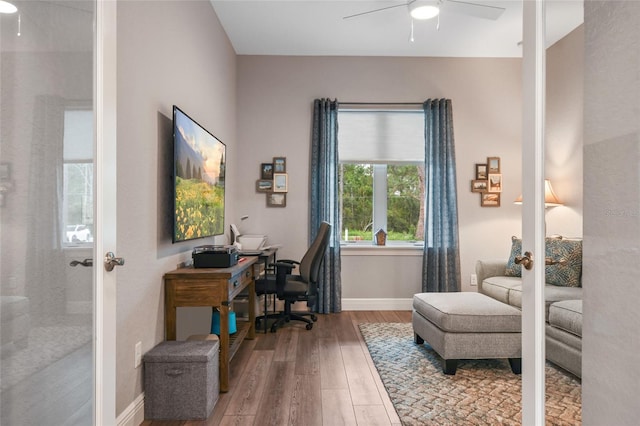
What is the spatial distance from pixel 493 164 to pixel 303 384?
11.8 feet

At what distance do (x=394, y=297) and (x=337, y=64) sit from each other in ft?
9.67

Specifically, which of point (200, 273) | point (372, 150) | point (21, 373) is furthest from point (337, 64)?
point (21, 373)

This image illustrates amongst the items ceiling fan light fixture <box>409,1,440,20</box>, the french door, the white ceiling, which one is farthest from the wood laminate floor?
the white ceiling

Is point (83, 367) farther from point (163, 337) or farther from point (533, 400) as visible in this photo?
point (533, 400)

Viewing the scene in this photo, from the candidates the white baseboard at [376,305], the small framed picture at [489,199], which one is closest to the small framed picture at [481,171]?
the small framed picture at [489,199]

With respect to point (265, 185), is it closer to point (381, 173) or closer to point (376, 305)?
point (381, 173)

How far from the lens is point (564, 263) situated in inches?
49.9

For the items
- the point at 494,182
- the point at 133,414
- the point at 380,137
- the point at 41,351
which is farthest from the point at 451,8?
the point at 133,414

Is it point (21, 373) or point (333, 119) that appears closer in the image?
point (21, 373)

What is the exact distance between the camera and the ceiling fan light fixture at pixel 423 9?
3180 millimetres

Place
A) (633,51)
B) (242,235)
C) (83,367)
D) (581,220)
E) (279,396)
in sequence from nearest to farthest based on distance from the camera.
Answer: (633,51) < (581,220) < (83,367) < (279,396) < (242,235)

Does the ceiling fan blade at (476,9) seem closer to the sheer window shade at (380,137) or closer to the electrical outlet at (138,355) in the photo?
the sheer window shade at (380,137)

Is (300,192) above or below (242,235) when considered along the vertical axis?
above

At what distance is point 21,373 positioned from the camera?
107 cm
